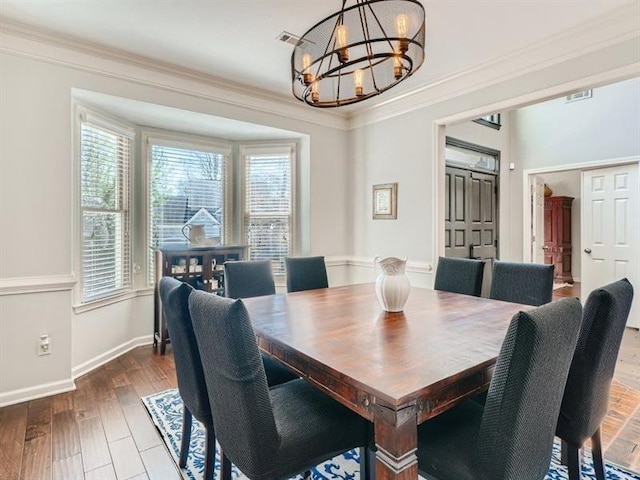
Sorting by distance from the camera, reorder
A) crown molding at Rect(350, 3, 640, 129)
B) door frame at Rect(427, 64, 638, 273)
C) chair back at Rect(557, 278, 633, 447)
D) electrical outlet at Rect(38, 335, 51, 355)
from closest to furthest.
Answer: chair back at Rect(557, 278, 633, 447) → crown molding at Rect(350, 3, 640, 129) → door frame at Rect(427, 64, 638, 273) → electrical outlet at Rect(38, 335, 51, 355)

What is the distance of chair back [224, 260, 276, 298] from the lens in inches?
108

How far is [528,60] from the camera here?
2.95 metres

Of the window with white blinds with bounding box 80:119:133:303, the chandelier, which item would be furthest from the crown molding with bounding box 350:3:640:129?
the window with white blinds with bounding box 80:119:133:303

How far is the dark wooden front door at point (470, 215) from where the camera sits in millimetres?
4223

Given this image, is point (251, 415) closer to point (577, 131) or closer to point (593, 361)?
point (593, 361)

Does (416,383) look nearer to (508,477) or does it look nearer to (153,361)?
(508,477)

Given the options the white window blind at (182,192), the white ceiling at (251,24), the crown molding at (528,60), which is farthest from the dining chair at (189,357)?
the crown molding at (528,60)

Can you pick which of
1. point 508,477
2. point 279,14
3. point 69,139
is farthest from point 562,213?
point 69,139

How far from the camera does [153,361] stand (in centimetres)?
338

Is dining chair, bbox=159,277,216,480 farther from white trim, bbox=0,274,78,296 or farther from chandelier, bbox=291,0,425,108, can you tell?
white trim, bbox=0,274,78,296

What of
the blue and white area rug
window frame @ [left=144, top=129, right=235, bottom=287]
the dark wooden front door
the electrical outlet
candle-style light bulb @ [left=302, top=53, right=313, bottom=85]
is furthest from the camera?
the dark wooden front door

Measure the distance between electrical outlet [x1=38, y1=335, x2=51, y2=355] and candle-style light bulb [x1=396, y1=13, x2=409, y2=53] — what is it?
316cm

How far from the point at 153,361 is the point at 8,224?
1.66 meters

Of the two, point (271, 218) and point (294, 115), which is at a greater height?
point (294, 115)
